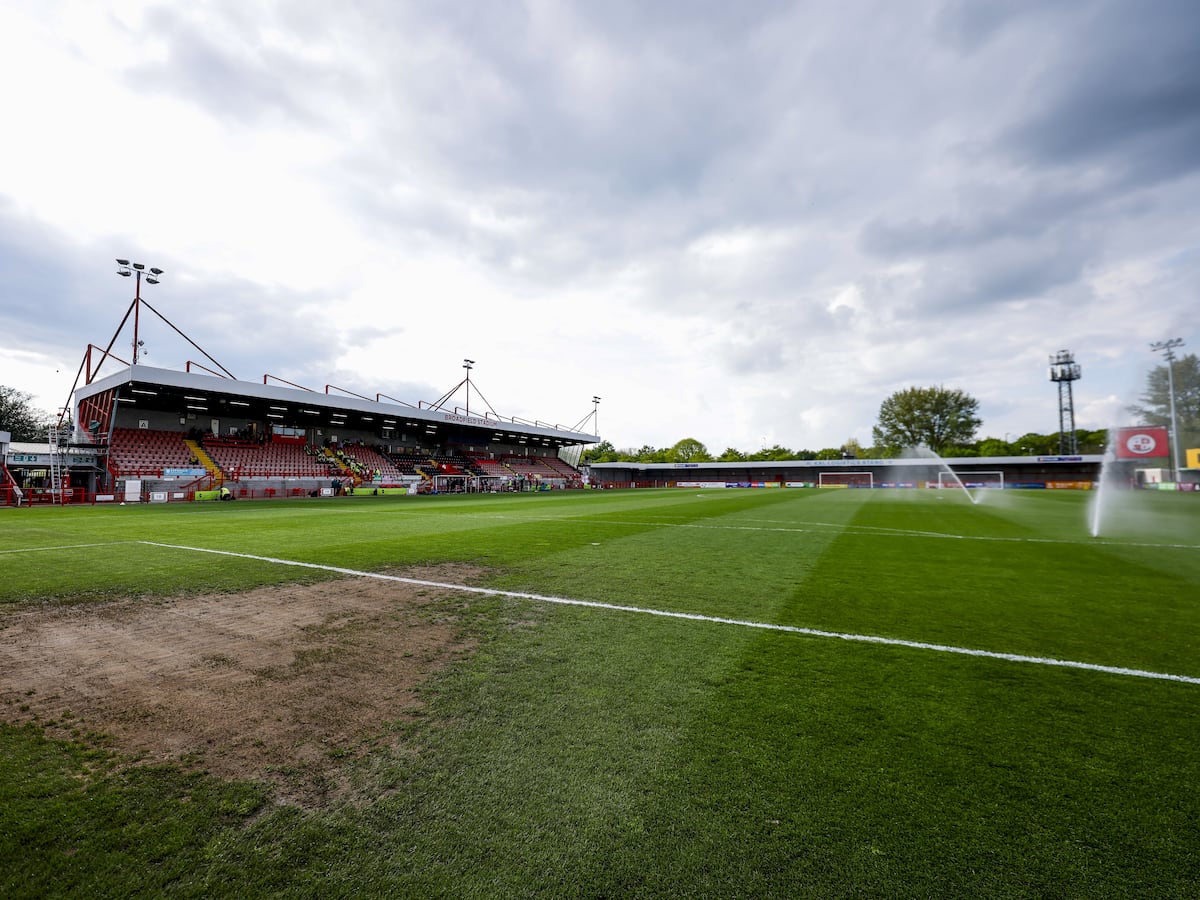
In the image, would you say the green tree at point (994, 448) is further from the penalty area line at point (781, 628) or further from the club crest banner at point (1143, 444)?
the penalty area line at point (781, 628)

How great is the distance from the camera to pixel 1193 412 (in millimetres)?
22422

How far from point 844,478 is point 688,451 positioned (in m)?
53.0

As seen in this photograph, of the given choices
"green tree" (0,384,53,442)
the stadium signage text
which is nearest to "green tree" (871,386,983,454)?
the stadium signage text

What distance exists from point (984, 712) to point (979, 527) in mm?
13269

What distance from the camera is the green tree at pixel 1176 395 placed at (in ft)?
49.8

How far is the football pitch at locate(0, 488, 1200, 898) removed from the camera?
1.89m

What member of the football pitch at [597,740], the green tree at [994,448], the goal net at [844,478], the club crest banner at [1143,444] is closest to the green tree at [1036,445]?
the green tree at [994,448]

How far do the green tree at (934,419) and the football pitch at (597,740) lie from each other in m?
84.0

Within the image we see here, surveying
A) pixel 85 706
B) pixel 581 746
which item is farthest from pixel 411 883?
pixel 85 706

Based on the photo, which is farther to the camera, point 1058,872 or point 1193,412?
point 1193,412

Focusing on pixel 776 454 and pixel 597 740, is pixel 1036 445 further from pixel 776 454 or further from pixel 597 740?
pixel 597 740

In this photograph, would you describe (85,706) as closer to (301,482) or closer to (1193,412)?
(1193,412)

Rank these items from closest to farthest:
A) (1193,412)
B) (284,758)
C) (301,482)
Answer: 1. (284,758)
2. (1193,412)
3. (301,482)

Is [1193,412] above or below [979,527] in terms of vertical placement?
above
